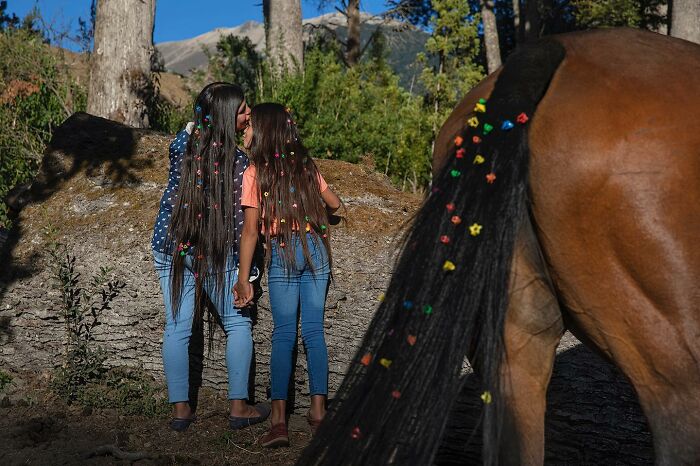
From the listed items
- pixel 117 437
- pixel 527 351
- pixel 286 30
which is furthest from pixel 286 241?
pixel 286 30

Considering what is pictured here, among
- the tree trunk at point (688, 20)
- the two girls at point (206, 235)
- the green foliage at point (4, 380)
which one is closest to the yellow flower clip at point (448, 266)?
the two girls at point (206, 235)

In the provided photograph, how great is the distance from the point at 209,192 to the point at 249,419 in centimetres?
137

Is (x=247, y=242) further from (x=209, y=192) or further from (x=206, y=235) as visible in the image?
(x=209, y=192)

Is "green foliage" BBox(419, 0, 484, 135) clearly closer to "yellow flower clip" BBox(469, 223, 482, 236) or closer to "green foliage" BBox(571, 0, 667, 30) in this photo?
"green foliage" BBox(571, 0, 667, 30)

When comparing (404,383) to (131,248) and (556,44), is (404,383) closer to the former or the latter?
(556,44)

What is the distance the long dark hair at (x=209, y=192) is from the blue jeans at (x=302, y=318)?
360 millimetres

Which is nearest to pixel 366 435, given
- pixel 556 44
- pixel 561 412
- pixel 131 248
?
pixel 556 44

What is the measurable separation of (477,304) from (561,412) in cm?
210

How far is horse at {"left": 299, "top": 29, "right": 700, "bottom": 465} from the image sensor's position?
194cm

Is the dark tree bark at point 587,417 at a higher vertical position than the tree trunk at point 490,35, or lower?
lower

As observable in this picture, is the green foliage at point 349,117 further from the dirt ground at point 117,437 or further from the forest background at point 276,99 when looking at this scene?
the dirt ground at point 117,437

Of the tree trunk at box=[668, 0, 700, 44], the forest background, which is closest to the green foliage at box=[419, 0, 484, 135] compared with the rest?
the forest background

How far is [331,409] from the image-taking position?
235 cm

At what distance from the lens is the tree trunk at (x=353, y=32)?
22594 mm
